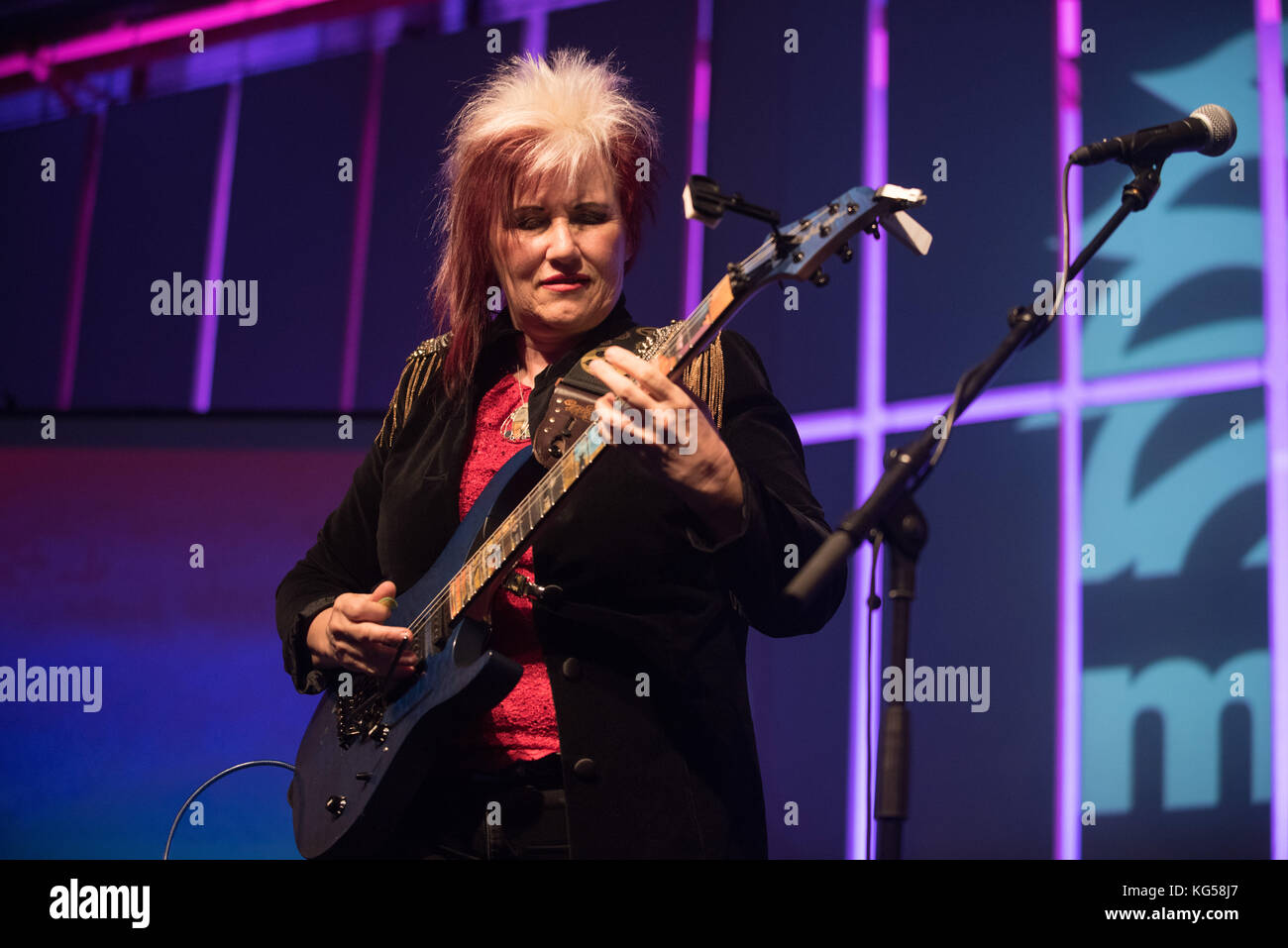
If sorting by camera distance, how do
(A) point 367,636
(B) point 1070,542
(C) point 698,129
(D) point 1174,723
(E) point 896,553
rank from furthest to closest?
1. (C) point 698,129
2. (B) point 1070,542
3. (D) point 1174,723
4. (A) point 367,636
5. (E) point 896,553

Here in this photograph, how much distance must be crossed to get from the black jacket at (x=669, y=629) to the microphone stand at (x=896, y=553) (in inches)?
4.1

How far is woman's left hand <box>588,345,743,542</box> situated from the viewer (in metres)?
1.37

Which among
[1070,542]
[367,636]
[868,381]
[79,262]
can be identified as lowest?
[367,636]

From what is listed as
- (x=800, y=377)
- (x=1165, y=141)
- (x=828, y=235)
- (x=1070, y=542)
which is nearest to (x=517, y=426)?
(x=828, y=235)

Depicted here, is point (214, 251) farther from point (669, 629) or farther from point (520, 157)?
point (669, 629)

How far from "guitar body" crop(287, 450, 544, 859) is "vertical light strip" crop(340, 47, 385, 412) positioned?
4.27ft

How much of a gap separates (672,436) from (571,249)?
487mm

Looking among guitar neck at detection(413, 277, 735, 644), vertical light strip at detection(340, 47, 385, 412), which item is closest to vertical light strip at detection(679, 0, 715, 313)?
vertical light strip at detection(340, 47, 385, 412)

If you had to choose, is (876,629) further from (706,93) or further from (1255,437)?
(706,93)

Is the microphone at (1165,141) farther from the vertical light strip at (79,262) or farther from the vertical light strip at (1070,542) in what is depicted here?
the vertical light strip at (79,262)

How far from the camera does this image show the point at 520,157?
1.79m

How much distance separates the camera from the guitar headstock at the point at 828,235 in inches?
52.1

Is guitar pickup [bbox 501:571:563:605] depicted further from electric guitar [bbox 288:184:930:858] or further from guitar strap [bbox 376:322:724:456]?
guitar strap [bbox 376:322:724:456]

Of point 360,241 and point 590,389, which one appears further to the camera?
point 360,241
